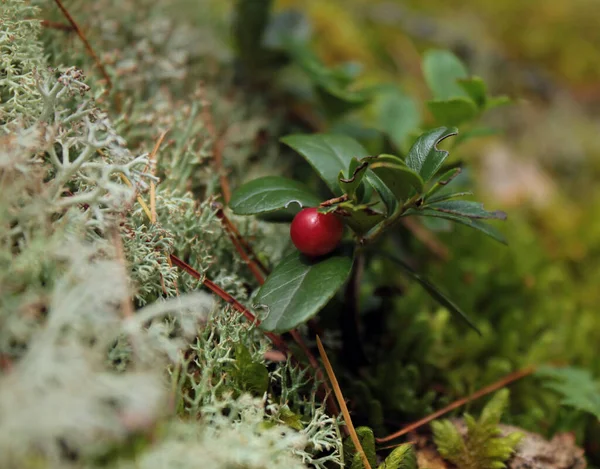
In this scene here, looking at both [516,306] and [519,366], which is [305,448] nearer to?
[519,366]

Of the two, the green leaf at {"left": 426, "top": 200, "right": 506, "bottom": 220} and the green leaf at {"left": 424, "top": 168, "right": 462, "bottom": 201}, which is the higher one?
the green leaf at {"left": 424, "top": 168, "right": 462, "bottom": 201}

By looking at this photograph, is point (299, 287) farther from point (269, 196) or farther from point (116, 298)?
point (116, 298)

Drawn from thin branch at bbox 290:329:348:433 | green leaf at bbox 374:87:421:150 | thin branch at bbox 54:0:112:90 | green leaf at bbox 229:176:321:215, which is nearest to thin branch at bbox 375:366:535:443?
thin branch at bbox 290:329:348:433

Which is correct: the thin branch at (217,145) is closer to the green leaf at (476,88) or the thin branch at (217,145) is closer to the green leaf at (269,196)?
the green leaf at (269,196)

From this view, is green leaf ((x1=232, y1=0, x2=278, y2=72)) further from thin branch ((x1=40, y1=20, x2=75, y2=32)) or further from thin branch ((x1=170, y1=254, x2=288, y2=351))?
thin branch ((x1=170, y1=254, x2=288, y2=351))

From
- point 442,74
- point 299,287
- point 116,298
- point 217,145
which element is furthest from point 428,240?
point 116,298

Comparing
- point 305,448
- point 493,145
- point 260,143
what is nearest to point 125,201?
point 305,448

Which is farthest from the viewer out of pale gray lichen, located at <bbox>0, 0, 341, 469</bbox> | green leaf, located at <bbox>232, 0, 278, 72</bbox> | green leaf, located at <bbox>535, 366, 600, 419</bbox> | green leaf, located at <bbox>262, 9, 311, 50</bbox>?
green leaf, located at <bbox>262, 9, 311, 50</bbox>

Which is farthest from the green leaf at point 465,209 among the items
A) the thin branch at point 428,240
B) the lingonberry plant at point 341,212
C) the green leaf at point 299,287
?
the thin branch at point 428,240
